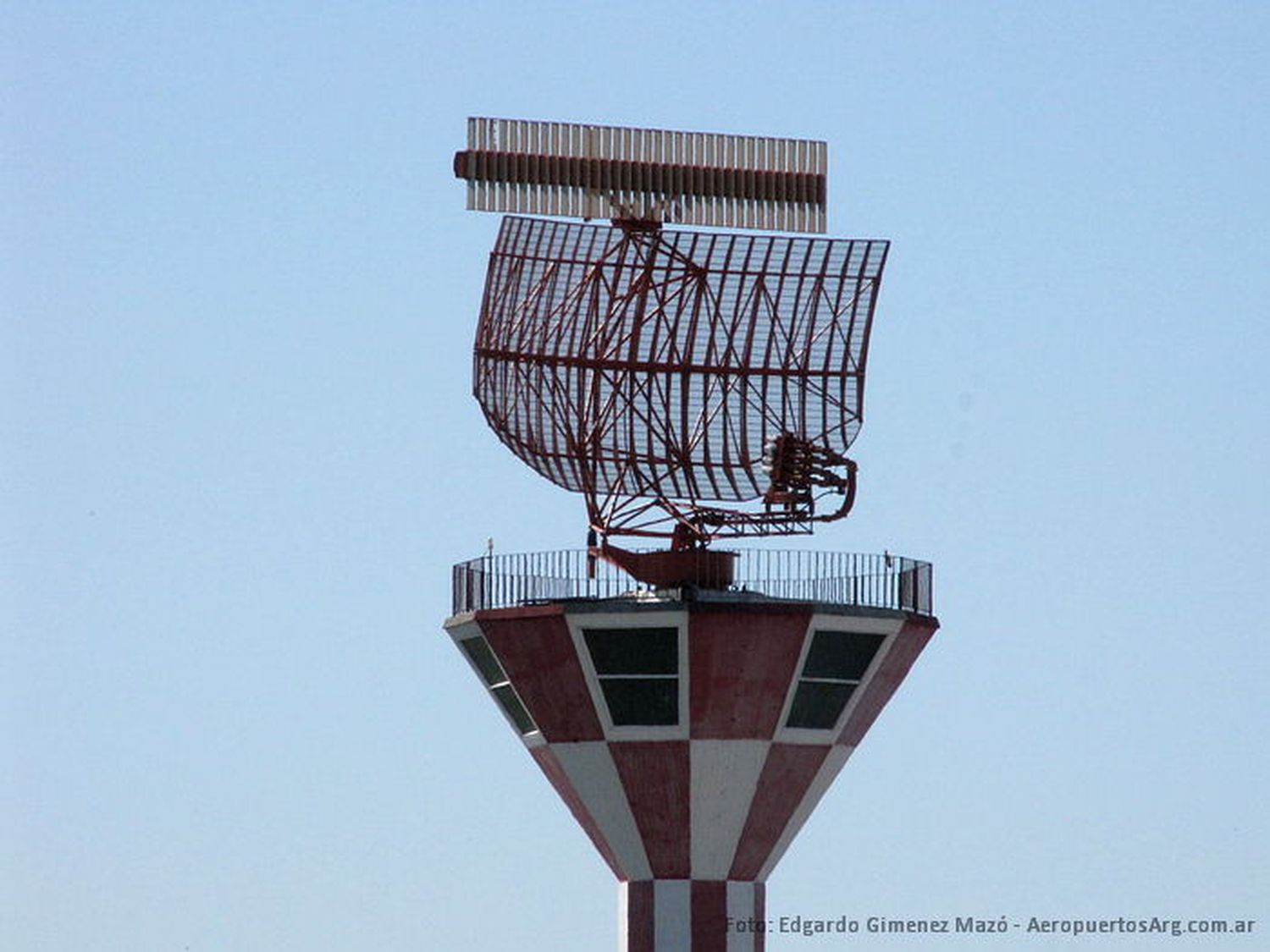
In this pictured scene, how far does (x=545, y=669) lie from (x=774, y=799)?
721 centimetres

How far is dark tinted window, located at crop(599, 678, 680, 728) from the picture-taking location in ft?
461

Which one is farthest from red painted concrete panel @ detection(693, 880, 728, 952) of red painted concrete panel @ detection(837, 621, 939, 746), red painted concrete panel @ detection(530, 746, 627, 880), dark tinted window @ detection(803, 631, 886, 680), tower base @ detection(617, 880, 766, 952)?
dark tinted window @ detection(803, 631, 886, 680)

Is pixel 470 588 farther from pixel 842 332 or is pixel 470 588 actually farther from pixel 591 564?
pixel 842 332

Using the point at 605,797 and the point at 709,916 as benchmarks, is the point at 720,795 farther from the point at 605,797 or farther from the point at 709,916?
the point at 709,916

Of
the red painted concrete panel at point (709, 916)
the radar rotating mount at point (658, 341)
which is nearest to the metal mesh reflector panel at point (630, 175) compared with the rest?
the radar rotating mount at point (658, 341)

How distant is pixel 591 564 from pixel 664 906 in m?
9.57

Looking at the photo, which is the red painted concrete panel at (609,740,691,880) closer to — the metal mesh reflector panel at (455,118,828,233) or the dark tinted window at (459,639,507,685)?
the dark tinted window at (459,639,507,685)

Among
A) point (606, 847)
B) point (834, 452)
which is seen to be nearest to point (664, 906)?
point (606, 847)

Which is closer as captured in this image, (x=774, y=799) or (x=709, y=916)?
(x=709, y=916)

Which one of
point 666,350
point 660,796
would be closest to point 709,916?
point 660,796

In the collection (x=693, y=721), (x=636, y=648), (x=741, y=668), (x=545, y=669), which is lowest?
(x=693, y=721)

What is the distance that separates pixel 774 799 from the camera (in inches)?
5591

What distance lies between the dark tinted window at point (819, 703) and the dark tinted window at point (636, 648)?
3609 mm

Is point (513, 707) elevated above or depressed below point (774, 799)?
above
